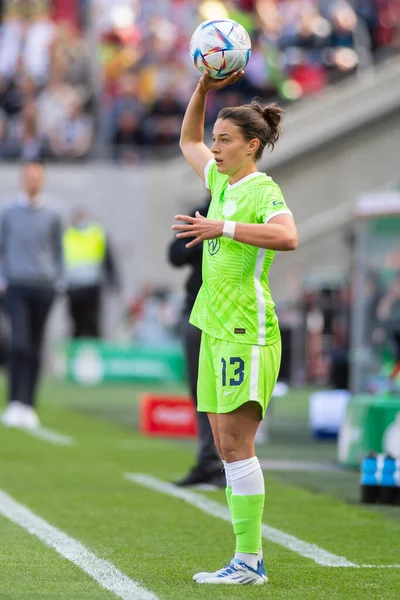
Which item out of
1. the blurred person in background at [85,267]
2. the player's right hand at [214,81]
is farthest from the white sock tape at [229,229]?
the blurred person in background at [85,267]

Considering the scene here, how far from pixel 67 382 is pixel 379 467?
12531 millimetres

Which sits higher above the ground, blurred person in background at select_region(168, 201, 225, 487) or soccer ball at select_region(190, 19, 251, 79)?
soccer ball at select_region(190, 19, 251, 79)

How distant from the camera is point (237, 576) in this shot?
6016 millimetres

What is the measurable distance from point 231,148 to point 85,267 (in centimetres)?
1506

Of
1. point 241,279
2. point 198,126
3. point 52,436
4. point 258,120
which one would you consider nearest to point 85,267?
point 52,436

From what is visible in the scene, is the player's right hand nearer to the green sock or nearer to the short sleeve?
the short sleeve

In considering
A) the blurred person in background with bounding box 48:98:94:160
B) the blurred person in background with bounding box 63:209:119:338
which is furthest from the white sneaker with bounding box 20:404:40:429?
the blurred person in background with bounding box 48:98:94:160

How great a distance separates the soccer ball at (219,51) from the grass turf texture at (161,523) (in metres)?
2.24

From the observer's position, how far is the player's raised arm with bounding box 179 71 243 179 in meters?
6.64

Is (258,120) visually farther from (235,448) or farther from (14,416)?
(14,416)

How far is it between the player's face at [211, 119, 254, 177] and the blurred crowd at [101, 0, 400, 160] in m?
15.7

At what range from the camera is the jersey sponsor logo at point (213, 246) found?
6.15 meters

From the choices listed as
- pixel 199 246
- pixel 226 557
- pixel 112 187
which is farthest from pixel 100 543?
pixel 112 187

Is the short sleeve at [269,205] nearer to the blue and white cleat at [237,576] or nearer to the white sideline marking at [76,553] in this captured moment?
the blue and white cleat at [237,576]
